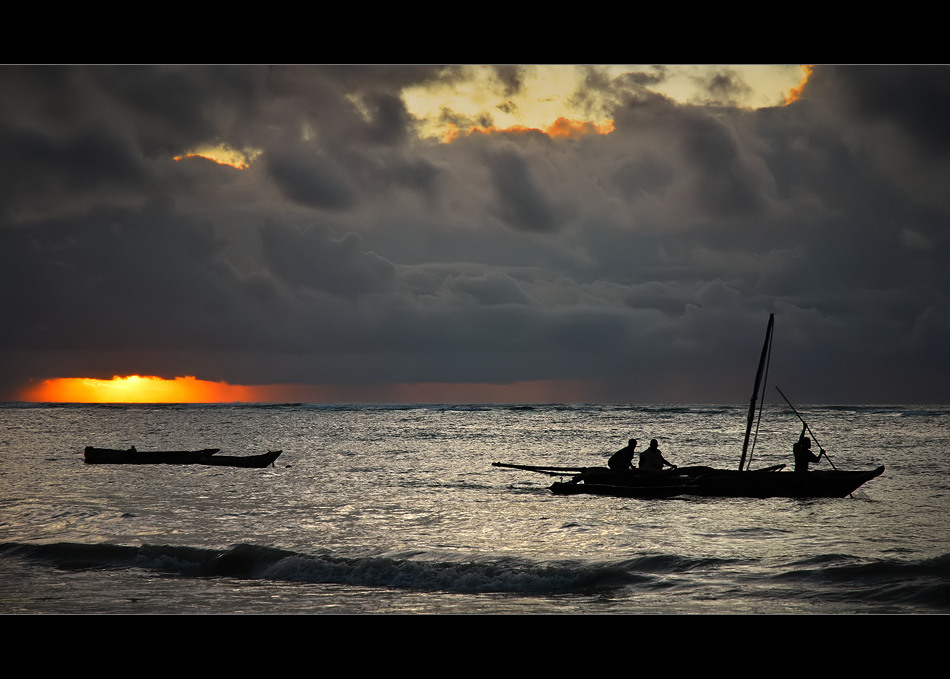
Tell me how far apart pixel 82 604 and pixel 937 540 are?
16000mm

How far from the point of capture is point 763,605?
33.9 ft

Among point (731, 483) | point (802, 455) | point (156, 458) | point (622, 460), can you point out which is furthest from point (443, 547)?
point (156, 458)

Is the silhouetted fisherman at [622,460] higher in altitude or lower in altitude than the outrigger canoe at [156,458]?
higher

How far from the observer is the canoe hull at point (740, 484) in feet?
68.5

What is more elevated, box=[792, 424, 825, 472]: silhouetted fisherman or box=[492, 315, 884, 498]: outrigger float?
box=[792, 424, 825, 472]: silhouetted fisherman

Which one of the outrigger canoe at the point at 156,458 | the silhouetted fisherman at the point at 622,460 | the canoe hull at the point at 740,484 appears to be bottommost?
the outrigger canoe at the point at 156,458

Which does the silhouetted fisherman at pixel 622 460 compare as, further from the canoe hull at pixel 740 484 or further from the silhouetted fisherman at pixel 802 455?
the silhouetted fisherman at pixel 802 455

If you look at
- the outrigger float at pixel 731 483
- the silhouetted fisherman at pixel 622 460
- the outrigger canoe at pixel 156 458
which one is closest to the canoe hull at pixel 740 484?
the outrigger float at pixel 731 483

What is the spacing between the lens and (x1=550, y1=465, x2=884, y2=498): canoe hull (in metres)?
20.9

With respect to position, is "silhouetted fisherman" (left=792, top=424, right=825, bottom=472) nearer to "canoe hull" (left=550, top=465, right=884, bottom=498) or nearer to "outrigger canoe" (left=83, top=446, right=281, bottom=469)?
"canoe hull" (left=550, top=465, right=884, bottom=498)

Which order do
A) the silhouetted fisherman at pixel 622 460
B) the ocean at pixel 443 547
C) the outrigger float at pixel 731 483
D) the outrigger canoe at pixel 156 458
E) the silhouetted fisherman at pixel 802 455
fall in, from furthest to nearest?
the outrigger canoe at pixel 156 458
the silhouetted fisherman at pixel 622 460
the silhouetted fisherman at pixel 802 455
the outrigger float at pixel 731 483
the ocean at pixel 443 547

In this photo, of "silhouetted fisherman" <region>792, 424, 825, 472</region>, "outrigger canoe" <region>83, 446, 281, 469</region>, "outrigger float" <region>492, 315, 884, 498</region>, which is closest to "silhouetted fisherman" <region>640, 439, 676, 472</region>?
"outrigger float" <region>492, 315, 884, 498</region>
